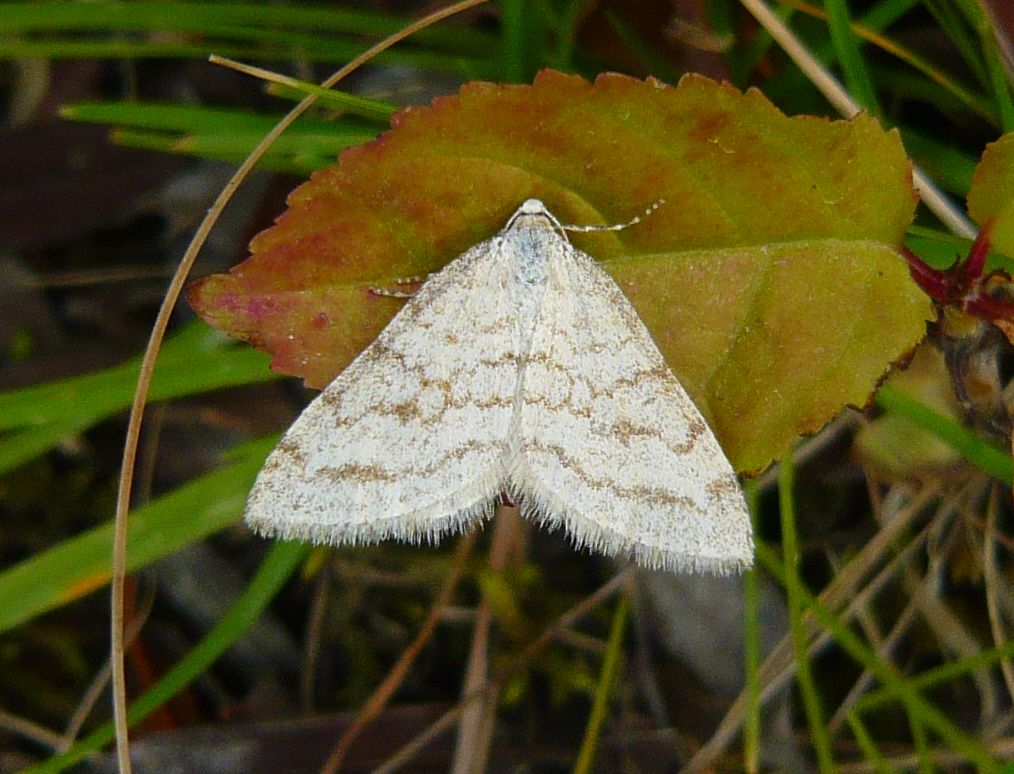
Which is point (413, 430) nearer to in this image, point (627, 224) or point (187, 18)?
point (627, 224)

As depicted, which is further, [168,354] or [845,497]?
[845,497]

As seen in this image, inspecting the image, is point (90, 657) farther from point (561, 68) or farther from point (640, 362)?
point (561, 68)

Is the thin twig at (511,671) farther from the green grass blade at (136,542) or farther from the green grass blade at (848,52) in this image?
the green grass blade at (848,52)

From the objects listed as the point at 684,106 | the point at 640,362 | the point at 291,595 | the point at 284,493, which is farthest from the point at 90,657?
the point at 684,106

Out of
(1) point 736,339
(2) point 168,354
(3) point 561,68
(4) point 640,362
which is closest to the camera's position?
(1) point 736,339

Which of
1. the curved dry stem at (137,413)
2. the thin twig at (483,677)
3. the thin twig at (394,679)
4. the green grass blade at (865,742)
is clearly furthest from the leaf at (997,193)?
the thin twig at (394,679)

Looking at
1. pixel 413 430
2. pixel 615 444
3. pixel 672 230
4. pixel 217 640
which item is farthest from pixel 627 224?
pixel 217 640
